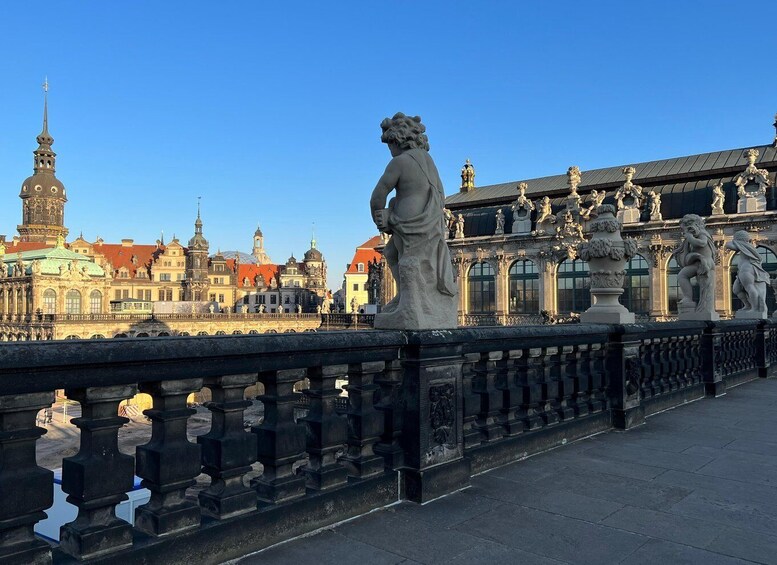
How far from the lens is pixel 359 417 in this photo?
4.00m

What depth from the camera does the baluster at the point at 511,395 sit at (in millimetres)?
5262

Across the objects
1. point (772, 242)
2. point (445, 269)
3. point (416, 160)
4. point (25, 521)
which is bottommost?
point (25, 521)

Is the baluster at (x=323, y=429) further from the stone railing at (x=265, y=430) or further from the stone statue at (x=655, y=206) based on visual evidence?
the stone statue at (x=655, y=206)

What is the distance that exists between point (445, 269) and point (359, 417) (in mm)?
1260

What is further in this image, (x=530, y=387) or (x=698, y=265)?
(x=698, y=265)

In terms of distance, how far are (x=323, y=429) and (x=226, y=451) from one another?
710mm

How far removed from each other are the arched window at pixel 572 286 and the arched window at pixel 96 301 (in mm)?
53712

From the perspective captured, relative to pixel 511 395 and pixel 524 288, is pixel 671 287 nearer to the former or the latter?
pixel 524 288

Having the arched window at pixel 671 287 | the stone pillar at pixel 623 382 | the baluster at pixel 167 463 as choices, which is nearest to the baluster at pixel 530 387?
the stone pillar at pixel 623 382

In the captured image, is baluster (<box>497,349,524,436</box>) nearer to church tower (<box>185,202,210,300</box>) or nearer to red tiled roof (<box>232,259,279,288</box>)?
church tower (<box>185,202,210,300</box>)

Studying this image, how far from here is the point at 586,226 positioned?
45.0 meters

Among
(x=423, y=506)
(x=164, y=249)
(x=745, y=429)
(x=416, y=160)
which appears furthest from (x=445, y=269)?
(x=164, y=249)

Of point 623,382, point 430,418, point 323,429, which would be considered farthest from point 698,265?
point 323,429

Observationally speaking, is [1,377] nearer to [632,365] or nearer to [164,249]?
[632,365]
